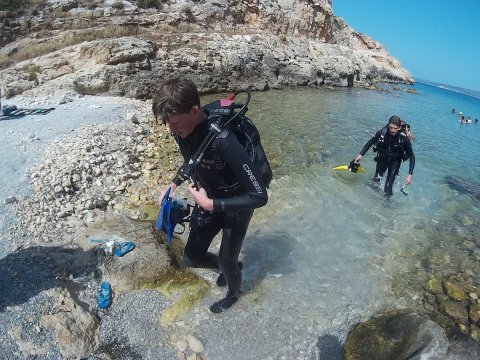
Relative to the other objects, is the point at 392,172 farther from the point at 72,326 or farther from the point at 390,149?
the point at 72,326

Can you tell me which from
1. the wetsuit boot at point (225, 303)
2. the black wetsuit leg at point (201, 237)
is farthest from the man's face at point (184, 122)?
the wetsuit boot at point (225, 303)

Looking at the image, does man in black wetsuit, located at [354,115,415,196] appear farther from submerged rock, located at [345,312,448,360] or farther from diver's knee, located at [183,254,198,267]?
diver's knee, located at [183,254,198,267]

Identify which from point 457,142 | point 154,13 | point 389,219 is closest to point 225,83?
point 154,13

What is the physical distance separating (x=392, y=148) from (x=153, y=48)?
1396cm

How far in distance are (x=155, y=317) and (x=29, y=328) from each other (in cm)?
136

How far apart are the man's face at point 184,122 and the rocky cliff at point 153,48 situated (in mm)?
12842

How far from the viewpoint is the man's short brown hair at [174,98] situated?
8.93ft

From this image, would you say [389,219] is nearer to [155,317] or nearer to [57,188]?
[155,317]

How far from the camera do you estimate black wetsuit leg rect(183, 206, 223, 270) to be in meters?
3.90

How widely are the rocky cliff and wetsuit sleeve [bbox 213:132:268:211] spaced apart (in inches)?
518

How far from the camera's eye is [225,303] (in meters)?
4.52

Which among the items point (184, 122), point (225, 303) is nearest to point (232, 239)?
point (225, 303)

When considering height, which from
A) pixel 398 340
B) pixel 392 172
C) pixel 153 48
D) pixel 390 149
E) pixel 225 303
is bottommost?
pixel 225 303

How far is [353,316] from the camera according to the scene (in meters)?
4.87
